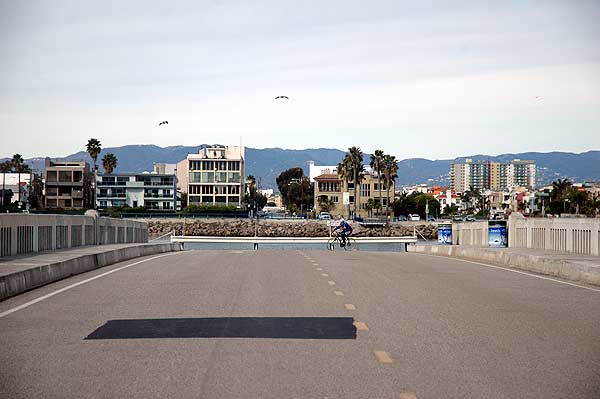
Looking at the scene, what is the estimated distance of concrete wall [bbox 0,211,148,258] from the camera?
2180cm

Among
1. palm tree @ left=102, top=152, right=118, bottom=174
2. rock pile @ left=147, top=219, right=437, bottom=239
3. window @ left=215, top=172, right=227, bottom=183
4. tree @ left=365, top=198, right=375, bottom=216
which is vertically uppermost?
palm tree @ left=102, top=152, right=118, bottom=174

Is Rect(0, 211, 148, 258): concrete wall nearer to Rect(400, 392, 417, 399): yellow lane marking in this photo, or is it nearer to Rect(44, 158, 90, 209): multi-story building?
Rect(400, 392, 417, 399): yellow lane marking

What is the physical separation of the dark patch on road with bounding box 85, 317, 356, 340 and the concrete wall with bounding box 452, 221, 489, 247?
92.5ft

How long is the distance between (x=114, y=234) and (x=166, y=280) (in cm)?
1871

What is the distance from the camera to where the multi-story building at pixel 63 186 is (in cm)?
14438

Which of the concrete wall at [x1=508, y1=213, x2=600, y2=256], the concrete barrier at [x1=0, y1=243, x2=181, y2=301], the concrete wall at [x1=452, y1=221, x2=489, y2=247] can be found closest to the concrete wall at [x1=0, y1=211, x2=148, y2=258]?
the concrete barrier at [x1=0, y1=243, x2=181, y2=301]

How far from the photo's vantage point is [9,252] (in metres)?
22.0

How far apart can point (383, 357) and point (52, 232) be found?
728 inches

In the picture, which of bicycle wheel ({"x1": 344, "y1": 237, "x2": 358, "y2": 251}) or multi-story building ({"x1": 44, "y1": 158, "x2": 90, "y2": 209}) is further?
multi-story building ({"x1": 44, "y1": 158, "x2": 90, "y2": 209})

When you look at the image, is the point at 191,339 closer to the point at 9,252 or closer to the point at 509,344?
the point at 509,344

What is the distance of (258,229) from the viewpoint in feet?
444

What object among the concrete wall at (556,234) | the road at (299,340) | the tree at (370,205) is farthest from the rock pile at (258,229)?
the road at (299,340)

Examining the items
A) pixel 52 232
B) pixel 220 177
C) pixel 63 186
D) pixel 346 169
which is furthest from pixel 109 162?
pixel 52 232

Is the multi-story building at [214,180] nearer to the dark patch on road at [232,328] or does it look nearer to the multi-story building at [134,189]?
the multi-story building at [134,189]
